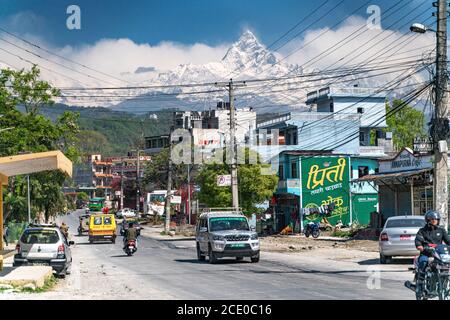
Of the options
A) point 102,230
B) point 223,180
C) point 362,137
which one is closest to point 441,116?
point 223,180

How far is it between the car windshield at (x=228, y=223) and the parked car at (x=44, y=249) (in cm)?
755

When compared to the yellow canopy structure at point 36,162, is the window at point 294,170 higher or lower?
higher

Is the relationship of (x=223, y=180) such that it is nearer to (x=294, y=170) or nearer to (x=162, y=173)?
(x=294, y=170)

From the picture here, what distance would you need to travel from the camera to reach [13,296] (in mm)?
16844

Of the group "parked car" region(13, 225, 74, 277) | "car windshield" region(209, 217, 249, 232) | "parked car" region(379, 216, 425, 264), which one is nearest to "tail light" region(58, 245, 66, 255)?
"parked car" region(13, 225, 74, 277)

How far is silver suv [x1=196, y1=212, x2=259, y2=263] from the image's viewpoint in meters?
30.5

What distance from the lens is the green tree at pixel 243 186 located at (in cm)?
6253

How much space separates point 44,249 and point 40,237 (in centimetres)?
62

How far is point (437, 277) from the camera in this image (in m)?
14.1

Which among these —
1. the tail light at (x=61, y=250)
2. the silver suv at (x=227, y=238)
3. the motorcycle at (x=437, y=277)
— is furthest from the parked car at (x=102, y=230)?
the motorcycle at (x=437, y=277)

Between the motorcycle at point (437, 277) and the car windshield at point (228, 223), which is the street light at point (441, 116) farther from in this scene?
the motorcycle at point (437, 277)

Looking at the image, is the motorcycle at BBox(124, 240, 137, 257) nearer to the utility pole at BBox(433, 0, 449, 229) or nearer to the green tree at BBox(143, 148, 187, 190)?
the utility pole at BBox(433, 0, 449, 229)

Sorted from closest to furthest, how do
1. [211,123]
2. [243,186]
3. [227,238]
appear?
[227,238]
[243,186]
[211,123]
